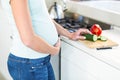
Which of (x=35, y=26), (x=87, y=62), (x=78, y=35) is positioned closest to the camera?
(x=35, y=26)

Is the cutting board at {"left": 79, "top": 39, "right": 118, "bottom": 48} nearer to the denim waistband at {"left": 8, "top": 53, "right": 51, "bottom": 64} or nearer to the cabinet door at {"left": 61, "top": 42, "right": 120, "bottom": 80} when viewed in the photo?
the cabinet door at {"left": 61, "top": 42, "right": 120, "bottom": 80}

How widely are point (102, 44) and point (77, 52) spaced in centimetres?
20

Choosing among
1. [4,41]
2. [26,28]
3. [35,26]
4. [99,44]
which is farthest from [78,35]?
[4,41]

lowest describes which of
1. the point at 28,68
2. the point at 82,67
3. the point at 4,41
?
the point at 4,41

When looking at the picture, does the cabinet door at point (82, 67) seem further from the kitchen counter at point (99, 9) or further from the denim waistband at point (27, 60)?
the kitchen counter at point (99, 9)

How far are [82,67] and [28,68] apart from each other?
0.41 metres

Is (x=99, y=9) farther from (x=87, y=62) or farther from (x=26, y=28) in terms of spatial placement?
(x=26, y=28)

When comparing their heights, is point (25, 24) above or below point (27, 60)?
above

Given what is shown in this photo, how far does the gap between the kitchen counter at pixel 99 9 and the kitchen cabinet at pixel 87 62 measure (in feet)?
0.38

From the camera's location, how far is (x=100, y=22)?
74.9 inches

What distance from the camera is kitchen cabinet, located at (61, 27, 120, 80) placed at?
1.21 m

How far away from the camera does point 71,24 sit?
198 centimetres

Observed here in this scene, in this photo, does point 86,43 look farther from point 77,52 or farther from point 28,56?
point 28,56

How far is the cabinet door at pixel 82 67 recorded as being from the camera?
124 cm
